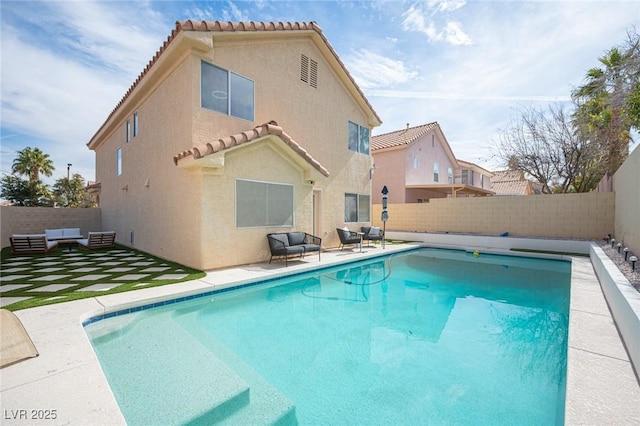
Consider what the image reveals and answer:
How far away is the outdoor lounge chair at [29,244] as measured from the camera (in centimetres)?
1197

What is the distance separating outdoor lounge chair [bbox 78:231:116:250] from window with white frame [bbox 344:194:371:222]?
38.8ft

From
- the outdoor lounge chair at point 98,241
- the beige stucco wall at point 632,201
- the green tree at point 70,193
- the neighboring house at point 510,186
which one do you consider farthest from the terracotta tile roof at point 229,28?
the neighboring house at point 510,186

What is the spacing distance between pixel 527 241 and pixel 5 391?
1814 cm

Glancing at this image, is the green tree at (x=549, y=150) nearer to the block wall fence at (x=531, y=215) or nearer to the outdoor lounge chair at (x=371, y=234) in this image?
the block wall fence at (x=531, y=215)

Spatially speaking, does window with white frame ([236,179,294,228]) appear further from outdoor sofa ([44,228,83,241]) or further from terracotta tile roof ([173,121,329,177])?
outdoor sofa ([44,228,83,241])

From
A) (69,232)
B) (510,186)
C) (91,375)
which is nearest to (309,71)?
(91,375)

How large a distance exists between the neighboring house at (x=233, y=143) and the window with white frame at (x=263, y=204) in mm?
41

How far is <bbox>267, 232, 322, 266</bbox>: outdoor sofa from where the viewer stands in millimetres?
10289

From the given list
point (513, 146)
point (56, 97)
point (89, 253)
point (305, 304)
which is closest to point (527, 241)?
point (513, 146)

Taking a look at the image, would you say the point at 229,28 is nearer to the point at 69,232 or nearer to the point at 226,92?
the point at 226,92

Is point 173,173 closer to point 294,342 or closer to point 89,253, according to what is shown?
point 89,253

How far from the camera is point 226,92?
10.3 metres

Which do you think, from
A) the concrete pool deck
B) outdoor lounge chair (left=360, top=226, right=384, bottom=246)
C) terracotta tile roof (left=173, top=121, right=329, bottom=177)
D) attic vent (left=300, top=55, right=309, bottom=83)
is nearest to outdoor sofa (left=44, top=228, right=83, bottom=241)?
terracotta tile roof (left=173, top=121, right=329, bottom=177)

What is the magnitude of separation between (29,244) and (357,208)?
49.9 feet
